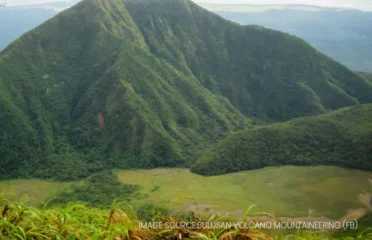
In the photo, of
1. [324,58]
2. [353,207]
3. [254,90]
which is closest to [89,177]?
[353,207]

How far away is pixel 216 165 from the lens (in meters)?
90.8

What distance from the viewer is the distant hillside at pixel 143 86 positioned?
318ft

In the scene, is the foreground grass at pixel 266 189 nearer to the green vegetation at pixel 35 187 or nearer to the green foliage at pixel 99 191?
the green foliage at pixel 99 191

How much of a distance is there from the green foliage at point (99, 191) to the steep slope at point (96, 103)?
729cm

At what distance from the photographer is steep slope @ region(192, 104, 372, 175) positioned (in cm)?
8738

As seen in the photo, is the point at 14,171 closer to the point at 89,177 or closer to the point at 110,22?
the point at 89,177

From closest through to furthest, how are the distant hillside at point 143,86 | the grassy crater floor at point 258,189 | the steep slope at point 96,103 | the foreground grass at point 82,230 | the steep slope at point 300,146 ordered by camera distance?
the foreground grass at point 82,230
the grassy crater floor at point 258,189
the steep slope at point 300,146
the steep slope at point 96,103
the distant hillside at point 143,86

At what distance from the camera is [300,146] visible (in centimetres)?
9256

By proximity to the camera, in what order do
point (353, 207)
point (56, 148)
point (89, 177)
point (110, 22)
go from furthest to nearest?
point (110, 22) < point (56, 148) < point (89, 177) < point (353, 207)

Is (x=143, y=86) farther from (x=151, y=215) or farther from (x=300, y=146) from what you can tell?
(x=151, y=215)

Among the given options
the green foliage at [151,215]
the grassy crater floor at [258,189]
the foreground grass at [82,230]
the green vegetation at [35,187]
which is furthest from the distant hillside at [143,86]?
the foreground grass at [82,230]

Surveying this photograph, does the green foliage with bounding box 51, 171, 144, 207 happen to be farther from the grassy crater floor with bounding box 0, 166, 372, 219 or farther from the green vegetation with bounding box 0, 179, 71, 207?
the green vegetation with bounding box 0, 179, 71, 207

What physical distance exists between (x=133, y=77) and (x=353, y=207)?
68.0 metres

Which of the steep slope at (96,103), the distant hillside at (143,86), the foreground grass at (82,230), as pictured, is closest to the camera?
the foreground grass at (82,230)
